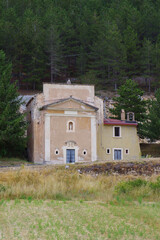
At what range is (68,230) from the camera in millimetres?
11742

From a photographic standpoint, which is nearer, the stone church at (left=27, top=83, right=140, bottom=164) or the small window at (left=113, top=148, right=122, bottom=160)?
the stone church at (left=27, top=83, right=140, bottom=164)

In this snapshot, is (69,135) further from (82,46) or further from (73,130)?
(82,46)

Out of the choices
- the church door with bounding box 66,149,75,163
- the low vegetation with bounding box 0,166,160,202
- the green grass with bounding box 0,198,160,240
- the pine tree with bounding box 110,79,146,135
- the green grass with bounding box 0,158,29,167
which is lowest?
the green grass with bounding box 0,198,160,240

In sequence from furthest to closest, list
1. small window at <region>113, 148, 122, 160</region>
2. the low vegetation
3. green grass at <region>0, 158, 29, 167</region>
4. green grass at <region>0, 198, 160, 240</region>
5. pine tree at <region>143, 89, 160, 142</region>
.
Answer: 1. pine tree at <region>143, 89, 160, 142</region>
2. small window at <region>113, 148, 122, 160</region>
3. green grass at <region>0, 158, 29, 167</region>
4. the low vegetation
5. green grass at <region>0, 198, 160, 240</region>

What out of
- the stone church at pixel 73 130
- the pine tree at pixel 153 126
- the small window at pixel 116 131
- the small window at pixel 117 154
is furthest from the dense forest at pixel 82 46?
the small window at pixel 117 154

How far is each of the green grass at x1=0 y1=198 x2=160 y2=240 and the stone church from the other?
2072 cm

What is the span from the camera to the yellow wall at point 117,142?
38.5 metres

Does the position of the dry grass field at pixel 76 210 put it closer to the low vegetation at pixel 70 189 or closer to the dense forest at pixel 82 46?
the low vegetation at pixel 70 189

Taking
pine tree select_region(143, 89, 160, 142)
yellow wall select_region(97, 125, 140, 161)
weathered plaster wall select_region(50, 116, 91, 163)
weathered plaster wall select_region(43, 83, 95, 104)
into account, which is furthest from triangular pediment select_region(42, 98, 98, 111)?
pine tree select_region(143, 89, 160, 142)

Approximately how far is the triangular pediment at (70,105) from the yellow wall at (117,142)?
2703 mm

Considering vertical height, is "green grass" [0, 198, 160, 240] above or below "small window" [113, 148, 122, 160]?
below

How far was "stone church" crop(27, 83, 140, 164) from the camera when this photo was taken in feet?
120

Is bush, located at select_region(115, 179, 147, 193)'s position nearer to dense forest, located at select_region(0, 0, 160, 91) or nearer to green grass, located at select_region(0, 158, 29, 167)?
green grass, located at select_region(0, 158, 29, 167)

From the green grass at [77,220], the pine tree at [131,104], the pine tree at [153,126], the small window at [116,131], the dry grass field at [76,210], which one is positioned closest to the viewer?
the green grass at [77,220]
